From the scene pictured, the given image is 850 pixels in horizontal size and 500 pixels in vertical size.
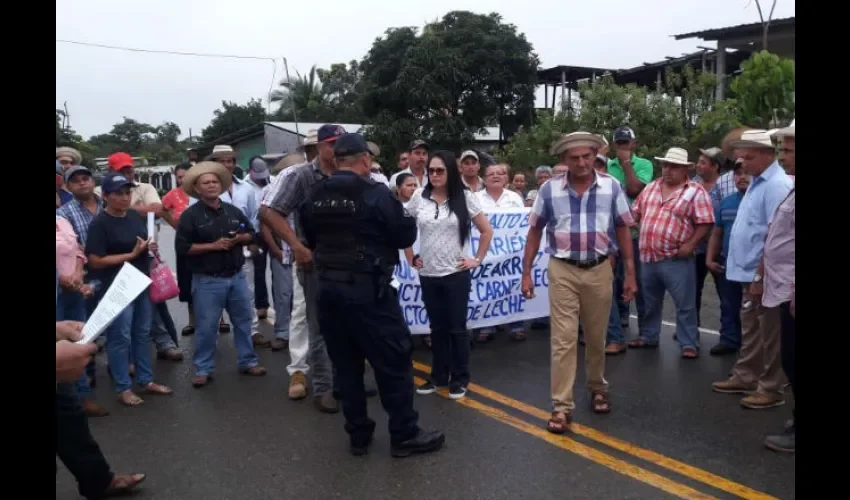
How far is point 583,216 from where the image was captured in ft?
16.9

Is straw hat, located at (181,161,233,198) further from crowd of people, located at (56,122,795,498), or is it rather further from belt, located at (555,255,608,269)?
belt, located at (555,255,608,269)

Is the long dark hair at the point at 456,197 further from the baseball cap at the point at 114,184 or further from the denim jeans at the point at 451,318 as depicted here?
the baseball cap at the point at 114,184

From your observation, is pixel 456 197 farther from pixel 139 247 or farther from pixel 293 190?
pixel 139 247

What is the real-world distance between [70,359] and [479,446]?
269cm

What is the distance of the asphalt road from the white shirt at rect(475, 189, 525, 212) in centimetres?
195

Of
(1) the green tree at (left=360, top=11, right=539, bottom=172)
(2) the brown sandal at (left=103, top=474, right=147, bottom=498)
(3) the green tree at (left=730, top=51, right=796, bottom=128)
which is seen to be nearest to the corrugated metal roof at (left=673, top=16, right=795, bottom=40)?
(3) the green tree at (left=730, top=51, right=796, bottom=128)

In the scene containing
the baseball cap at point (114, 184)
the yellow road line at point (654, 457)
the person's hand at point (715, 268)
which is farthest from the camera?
the person's hand at point (715, 268)

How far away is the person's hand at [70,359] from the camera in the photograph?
2957 millimetres

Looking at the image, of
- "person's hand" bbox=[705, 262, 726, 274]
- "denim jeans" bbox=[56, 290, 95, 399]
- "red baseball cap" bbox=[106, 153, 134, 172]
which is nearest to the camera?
"denim jeans" bbox=[56, 290, 95, 399]

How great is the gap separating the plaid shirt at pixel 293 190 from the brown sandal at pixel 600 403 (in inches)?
97.7

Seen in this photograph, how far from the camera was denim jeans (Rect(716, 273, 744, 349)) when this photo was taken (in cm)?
699

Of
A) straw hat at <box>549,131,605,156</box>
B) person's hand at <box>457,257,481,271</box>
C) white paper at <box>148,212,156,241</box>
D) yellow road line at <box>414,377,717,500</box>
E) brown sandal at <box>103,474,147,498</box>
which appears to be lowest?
brown sandal at <box>103,474,147,498</box>

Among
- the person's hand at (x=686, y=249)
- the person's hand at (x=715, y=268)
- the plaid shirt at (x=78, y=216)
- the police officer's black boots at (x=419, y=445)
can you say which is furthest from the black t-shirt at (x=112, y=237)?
the person's hand at (x=715, y=268)
